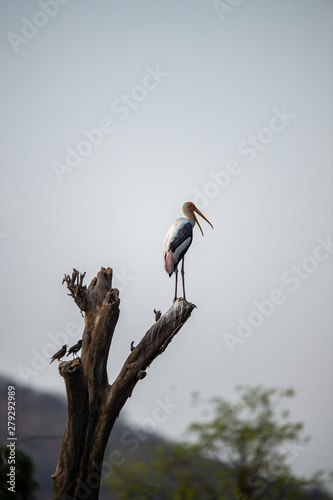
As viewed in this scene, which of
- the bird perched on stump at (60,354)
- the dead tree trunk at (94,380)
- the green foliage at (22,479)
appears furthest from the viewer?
the green foliage at (22,479)

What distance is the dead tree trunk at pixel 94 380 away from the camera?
5.34 m

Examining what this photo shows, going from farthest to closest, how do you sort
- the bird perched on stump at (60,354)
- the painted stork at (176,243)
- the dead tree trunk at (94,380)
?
1. the painted stork at (176,243)
2. the bird perched on stump at (60,354)
3. the dead tree trunk at (94,380)

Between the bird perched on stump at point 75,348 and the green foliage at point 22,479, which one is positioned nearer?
the bird perched on stump at point 75,348

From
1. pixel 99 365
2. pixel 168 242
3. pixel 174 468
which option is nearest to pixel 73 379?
pixel 99 365

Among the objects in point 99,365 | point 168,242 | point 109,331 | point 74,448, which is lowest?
point 74,448

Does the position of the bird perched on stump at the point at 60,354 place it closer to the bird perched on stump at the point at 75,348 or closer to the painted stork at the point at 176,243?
the bird perched on stump at the point at 75,348

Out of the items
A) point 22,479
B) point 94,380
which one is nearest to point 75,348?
point 94,380

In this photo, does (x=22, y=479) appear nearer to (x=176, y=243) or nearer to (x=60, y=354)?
(x=60, y=354)

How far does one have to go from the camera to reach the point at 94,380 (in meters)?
5.65

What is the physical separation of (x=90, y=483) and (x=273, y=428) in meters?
8.33

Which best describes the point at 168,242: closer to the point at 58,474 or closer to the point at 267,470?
the point at 58,474

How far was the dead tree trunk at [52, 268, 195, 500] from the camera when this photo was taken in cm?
534

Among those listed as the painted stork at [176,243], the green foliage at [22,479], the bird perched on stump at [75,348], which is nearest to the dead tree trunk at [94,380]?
the bird perched on stump at [75,348]

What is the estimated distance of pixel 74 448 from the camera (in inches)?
211
